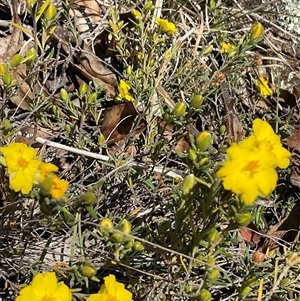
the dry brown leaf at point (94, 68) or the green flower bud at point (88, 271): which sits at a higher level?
the dry brown leaf at point (94, 68)

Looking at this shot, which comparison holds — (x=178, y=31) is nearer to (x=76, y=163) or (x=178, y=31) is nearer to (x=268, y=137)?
(x=76, y=163)

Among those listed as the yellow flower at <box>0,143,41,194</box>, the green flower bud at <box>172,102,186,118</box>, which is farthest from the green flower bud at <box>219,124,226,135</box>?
the yellow flower at <box>0,143,41,194</box>

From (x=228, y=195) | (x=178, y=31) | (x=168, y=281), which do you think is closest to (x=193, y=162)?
(x=228, y=195)

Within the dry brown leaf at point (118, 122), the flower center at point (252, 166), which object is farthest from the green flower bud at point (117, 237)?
the dry brown leaf at point (118, 122)

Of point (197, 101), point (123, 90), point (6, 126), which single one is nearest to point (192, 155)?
point (197, 101)

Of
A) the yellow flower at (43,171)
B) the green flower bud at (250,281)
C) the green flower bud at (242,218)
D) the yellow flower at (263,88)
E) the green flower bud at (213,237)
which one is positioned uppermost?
the green flower bud at (242,218)

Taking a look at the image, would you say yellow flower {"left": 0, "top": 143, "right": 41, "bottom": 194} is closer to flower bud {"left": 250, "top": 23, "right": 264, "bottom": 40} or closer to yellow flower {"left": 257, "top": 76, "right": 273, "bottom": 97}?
flower bud {"left": 250, "top": 23, "right": 264, "bottom": 40}

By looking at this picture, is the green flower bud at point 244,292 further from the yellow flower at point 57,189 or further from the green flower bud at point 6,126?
the green flower bud at point 6,126
